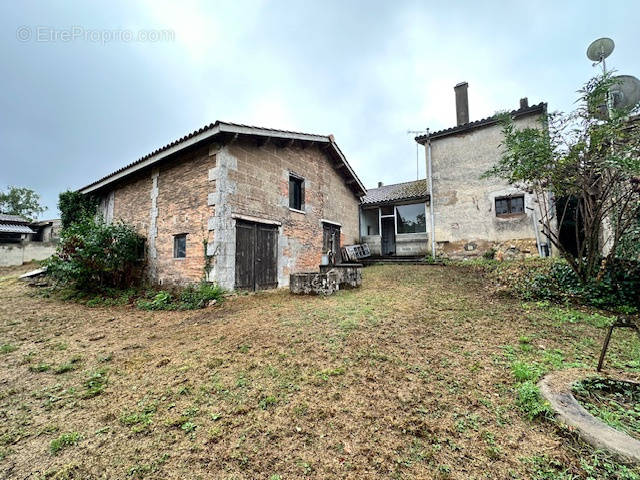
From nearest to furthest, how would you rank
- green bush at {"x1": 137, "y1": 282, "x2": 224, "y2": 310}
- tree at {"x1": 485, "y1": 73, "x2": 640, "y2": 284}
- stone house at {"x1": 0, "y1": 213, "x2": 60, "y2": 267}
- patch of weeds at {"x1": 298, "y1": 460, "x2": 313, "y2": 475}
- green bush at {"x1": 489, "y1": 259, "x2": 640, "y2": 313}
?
patch of weeds at {"x1": 298, "y1": 460, "x2": 313, "y2": 475} < tree at {"x1": 485, "y1": 73, "x2": 640, "y2": 284} < green bush at {"x1": 489, "y1": 259, "x2": 640, "y2": 313} < green bush at {"x1": 137, "y1": 282, "x2": 224, "y2": 310} < stone house at {"x1": 0, "y1": 213, "x2": 60, "y2": 267}

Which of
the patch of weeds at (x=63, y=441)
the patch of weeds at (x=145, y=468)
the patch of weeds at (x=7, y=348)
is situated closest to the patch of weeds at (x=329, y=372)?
the patch of weeds at (x=145, y=468)

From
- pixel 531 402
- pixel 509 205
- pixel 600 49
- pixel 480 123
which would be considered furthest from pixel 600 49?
pixel 531 402

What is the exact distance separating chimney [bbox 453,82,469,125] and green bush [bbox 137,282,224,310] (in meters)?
13.6

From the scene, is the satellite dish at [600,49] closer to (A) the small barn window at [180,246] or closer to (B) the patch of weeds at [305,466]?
(B) the patch of weeds at [305,466]

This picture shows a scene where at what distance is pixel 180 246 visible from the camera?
25.8 feet

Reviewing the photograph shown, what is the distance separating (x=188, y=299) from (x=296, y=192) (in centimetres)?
527

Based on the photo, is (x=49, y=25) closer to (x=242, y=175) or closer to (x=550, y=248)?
(x=242, y=175)

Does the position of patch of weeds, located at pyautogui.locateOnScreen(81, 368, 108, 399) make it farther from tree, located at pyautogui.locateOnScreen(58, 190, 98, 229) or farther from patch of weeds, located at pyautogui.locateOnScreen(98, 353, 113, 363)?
tree, located at pyautogui.locateOnScreen(58, 190, 98, 229)

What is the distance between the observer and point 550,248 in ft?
33.3

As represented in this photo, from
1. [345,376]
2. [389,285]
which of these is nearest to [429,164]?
A: [389,285]

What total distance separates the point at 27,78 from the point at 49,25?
1181cm

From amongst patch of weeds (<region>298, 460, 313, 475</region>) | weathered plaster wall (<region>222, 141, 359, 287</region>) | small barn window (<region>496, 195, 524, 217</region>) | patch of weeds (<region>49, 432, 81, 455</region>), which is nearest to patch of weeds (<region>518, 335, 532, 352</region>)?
patch of weeds (<region>298, 460, 313, 475</region>)

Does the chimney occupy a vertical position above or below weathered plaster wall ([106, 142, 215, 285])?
above

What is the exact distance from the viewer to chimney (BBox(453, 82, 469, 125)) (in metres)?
12.7
